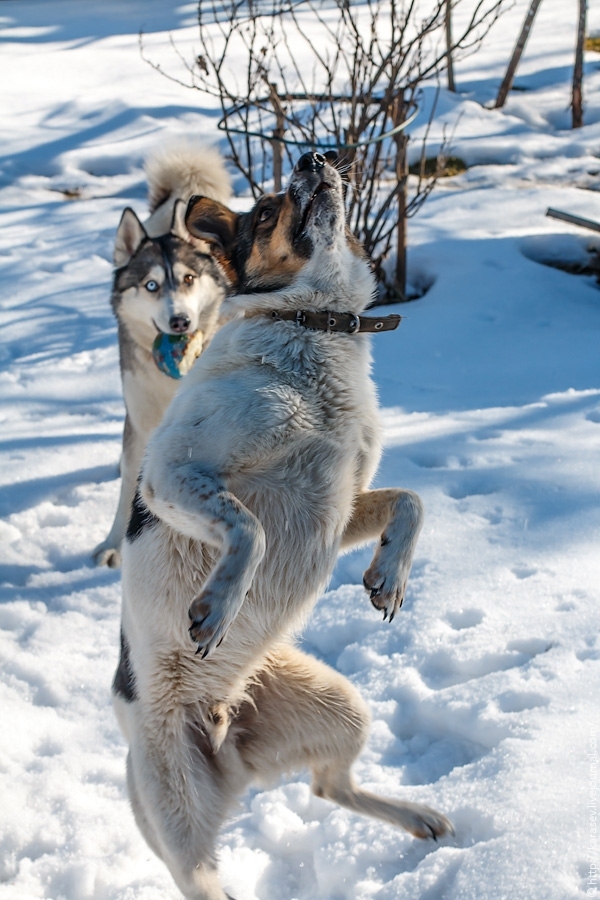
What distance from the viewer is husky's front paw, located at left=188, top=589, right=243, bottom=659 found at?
187 cm

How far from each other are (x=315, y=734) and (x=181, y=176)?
3.25 meters

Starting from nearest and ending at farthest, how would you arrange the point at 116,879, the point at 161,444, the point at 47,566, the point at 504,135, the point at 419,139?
the point at 161,444, the point at 116,879, the point at 47,566, the point at 419,139, the point at 504,135

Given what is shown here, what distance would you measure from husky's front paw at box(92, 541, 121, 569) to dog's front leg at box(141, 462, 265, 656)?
2022 mm

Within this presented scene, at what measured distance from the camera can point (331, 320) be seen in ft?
7.93

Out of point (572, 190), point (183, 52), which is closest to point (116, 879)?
point (572, 190)

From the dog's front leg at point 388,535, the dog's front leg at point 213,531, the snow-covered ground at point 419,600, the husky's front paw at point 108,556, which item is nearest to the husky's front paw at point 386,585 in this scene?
the dog's front leg at point 388,535

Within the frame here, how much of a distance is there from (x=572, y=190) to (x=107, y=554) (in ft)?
22.8

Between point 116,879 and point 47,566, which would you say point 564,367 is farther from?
point 116,879

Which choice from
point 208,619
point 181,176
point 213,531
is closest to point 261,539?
point 213,531

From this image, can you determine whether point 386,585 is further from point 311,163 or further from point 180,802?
point 311,163

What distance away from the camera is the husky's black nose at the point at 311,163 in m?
2.43

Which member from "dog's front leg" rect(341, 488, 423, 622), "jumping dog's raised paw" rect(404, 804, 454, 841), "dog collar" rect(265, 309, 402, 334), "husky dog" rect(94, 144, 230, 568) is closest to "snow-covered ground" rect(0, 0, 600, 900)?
"jumping dog's raised paw" rect(404, 804, 454, 841)

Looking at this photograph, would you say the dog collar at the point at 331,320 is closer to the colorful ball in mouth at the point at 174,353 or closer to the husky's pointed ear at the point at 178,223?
the colorful ball in mouth at the point at 174,353

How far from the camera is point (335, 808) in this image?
8.86 ft
